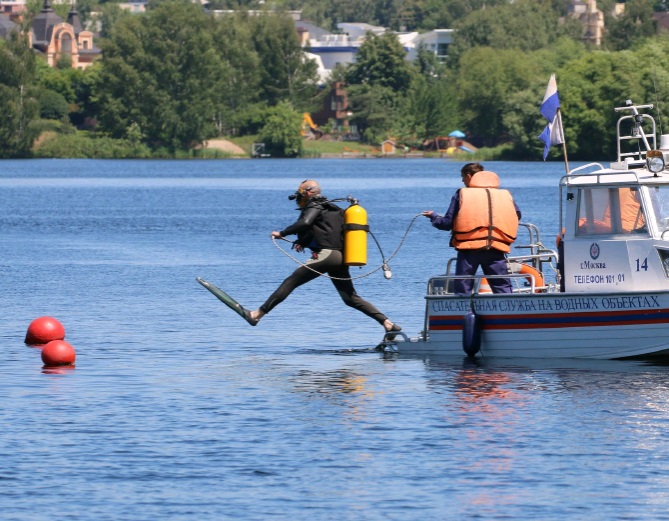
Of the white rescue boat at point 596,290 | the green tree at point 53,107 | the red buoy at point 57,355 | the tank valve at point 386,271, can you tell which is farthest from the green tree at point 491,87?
the white rescue boat at point 596,290

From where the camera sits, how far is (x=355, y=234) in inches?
842

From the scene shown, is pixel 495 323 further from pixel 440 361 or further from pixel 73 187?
pixel 73 187

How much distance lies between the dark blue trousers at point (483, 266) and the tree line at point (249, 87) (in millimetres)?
110557

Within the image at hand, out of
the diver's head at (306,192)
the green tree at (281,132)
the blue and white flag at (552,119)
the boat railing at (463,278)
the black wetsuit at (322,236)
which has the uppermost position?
the blue and white flag at (552,119)

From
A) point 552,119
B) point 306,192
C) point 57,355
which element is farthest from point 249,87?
point 552,119

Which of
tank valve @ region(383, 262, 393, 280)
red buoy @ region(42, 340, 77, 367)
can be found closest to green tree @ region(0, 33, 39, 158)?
red buoy @ region(42, 340, 77, 367)

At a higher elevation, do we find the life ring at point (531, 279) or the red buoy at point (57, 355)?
the life ring at point (531, 279)

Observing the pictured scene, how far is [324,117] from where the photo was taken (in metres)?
197

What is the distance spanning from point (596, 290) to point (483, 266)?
145cm

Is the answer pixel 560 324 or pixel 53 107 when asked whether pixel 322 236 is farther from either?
pixel 53 107

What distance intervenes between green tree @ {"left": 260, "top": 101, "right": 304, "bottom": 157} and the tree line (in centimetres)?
10

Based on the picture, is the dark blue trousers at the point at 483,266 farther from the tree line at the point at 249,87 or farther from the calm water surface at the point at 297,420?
the tree line at the point at 249,87

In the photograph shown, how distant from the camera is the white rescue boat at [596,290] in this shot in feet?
65.2

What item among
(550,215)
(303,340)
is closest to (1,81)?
(550,215)
